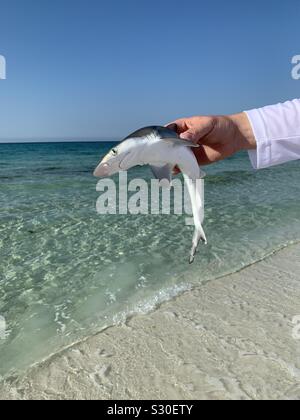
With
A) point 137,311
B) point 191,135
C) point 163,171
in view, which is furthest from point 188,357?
point 191,135

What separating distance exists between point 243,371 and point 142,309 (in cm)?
118

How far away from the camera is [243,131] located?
2391mm

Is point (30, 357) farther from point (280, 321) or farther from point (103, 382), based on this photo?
point (280, 321)

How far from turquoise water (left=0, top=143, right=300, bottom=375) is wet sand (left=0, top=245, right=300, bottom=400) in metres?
0.24

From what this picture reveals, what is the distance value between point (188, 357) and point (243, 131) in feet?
5.13

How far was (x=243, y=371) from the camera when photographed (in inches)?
96.2

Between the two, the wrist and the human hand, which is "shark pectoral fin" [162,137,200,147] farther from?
the wrist

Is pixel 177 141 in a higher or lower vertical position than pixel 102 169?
higher

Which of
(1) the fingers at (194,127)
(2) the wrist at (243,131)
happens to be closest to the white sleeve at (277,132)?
(2) the wrist at (243,131)

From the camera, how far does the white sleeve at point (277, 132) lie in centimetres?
219

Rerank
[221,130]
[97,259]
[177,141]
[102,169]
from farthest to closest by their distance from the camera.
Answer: [97,259], [221,130], [177,141], [102,169]

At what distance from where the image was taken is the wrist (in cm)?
238

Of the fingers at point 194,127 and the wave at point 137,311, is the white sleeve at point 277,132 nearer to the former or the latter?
the fingers at point 194,127

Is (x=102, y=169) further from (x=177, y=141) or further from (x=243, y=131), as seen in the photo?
(x=243, y=131)
